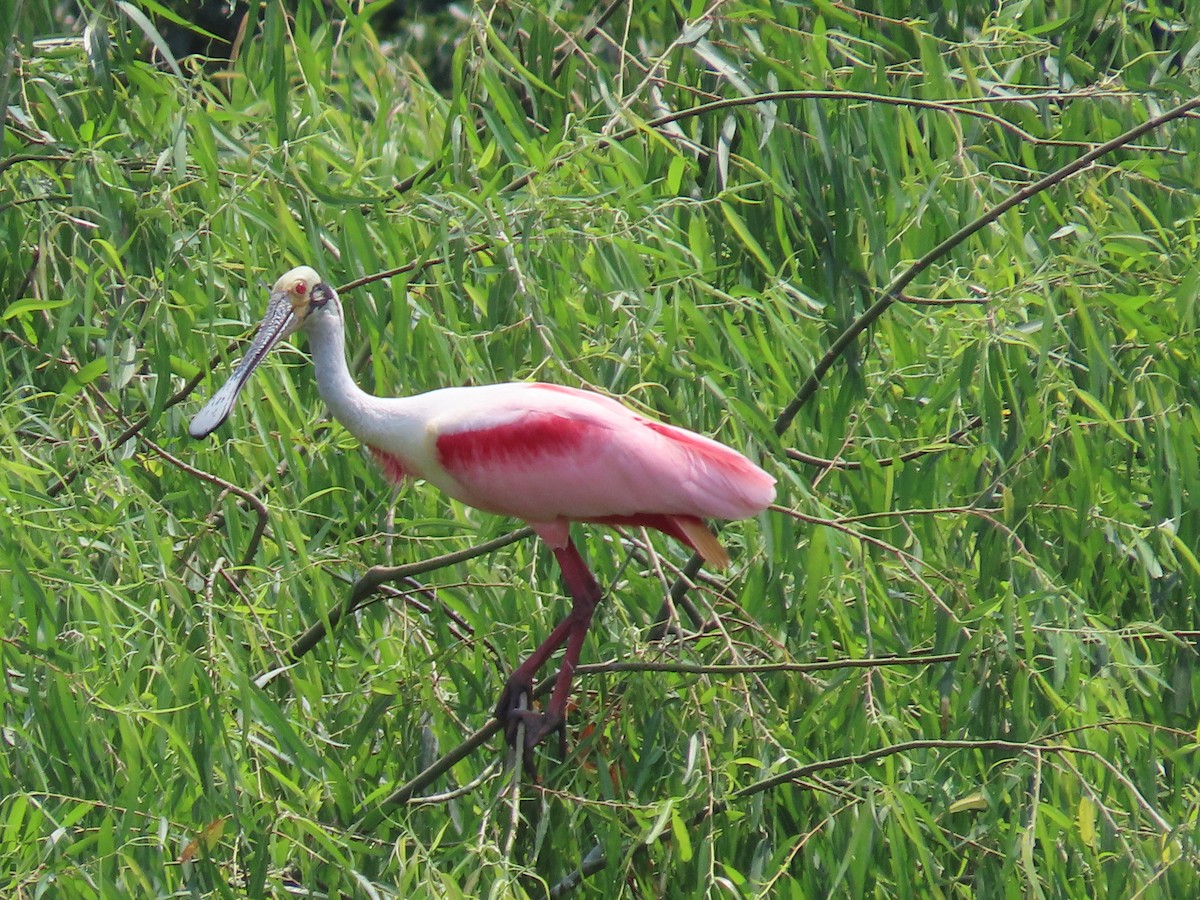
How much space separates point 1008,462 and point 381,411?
1102 millimetres

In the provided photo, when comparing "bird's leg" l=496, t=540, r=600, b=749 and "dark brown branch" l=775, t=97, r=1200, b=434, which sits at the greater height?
"dark brown branch" l=775, t=97, r=1200, b=434

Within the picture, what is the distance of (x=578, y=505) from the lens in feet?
10.9

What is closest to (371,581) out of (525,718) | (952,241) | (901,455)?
(525,718)

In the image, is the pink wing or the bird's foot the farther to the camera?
the pink wing

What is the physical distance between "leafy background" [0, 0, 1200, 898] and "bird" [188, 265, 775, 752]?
77mm

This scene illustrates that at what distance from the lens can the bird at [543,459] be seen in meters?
3.19

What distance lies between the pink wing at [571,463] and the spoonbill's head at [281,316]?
340mm

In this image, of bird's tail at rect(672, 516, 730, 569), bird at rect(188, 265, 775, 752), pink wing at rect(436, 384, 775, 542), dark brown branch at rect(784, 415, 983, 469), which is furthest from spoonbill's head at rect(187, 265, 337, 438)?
dark brown branch at rect(784, 415, 983, 469)

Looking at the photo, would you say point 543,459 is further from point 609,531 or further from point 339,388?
point 339,388

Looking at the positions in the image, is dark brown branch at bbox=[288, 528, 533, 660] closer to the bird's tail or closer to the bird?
the bird

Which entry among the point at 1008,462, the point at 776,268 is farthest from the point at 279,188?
the point at 1008,462

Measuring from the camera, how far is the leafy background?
8.84 feet

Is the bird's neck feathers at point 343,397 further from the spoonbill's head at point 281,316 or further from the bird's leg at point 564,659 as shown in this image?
the bird's leg at point 564,659

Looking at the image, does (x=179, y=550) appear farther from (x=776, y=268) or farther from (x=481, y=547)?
(x=776, y=268)
